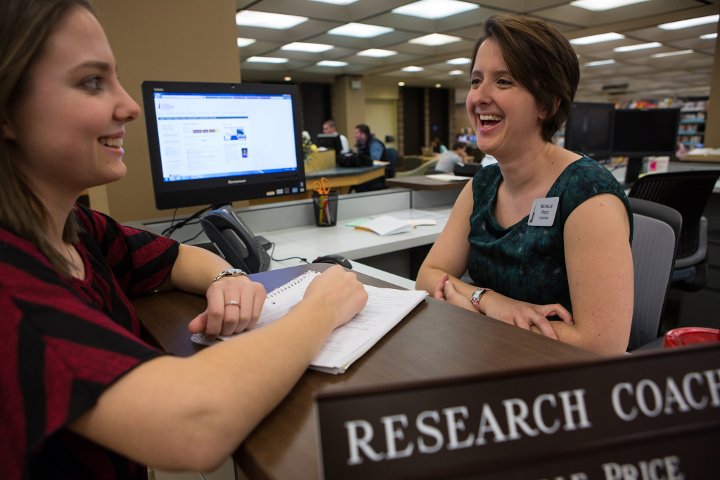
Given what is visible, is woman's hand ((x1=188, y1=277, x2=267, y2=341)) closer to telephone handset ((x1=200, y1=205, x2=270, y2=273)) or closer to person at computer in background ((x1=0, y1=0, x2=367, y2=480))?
person at computer in background ((x1=0, y1=0, x2=367, y2=480))

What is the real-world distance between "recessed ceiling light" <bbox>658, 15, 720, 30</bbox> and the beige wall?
6.38 meters

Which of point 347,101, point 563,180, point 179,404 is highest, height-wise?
point 347,101

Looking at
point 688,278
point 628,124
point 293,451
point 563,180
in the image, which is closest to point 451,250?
point 563,180

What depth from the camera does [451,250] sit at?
1.30 metres

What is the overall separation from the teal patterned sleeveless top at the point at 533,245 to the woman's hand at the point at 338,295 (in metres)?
0.53

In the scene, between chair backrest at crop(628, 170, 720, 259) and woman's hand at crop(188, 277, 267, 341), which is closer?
woman's hand at crop(188, 277, 267, 341)

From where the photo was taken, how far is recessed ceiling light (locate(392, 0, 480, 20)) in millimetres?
5219

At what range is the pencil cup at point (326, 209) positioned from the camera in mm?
2016

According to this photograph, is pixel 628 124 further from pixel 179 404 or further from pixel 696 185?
pixel 179 404

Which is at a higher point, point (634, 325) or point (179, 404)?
point (179, 404)

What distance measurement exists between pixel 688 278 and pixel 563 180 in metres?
1.85

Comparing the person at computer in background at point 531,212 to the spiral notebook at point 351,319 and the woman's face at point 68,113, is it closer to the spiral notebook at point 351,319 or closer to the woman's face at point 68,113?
the spiral notebook at point 351,319

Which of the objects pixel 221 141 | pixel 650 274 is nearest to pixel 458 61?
pixel 221 141

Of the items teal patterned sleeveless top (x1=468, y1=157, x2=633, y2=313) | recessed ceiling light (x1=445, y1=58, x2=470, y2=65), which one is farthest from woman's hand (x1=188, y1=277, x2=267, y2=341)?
recessed ceiling light (x1=445, y1=58, x2=470, y2=65)
